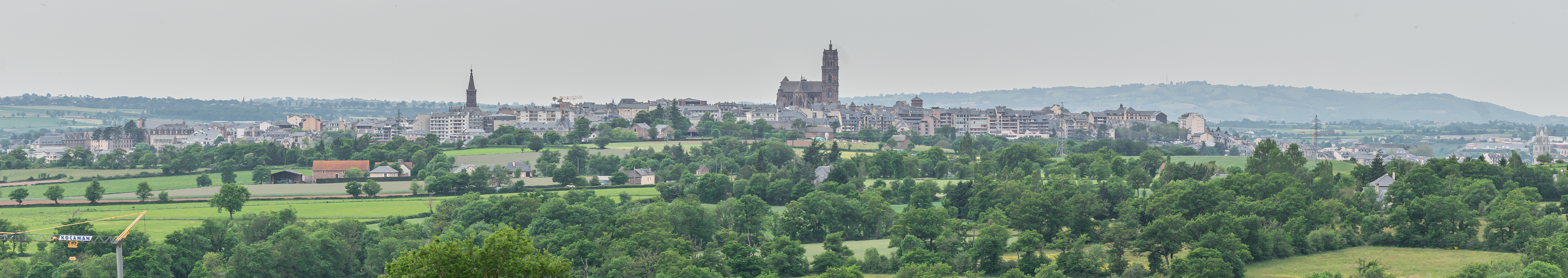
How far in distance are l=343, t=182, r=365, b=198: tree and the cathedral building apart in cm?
9978

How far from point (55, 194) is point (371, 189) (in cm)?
1481

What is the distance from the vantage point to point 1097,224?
51531 millimetres

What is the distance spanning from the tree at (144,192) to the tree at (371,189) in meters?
10.4

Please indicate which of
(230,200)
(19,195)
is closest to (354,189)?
(230,200)

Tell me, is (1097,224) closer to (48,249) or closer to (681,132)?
(48,249)

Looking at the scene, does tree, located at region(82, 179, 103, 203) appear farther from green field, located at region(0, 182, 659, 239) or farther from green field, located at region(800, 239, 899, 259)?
green field, located at region(800, 239, 899, 259)

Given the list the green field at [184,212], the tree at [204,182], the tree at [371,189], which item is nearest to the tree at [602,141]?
the tree at [204,182]

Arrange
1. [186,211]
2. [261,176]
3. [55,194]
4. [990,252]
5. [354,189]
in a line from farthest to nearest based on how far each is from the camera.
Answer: [261,176] → [354,189] → [55,194] → [186,211] → [990,252]

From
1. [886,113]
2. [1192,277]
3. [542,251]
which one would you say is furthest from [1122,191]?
[886,113]

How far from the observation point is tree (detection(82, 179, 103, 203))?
61500 mm

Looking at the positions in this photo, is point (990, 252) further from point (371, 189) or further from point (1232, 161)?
point (1232, 161)

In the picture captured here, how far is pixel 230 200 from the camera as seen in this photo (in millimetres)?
55812

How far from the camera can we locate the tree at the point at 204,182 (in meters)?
72.7

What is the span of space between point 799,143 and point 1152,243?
60547mm
